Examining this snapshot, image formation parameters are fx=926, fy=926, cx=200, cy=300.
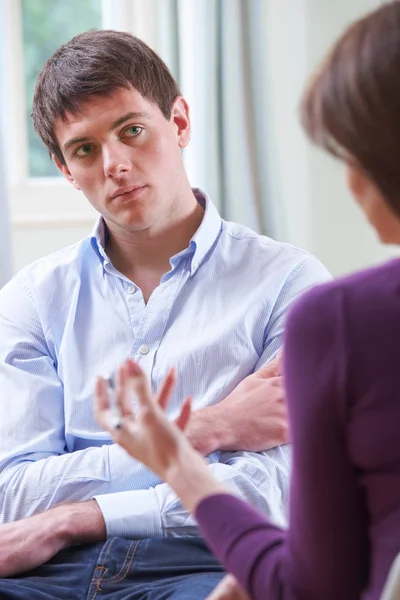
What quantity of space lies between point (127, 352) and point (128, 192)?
30 centimetres

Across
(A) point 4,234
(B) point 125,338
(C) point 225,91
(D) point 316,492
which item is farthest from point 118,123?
(C) point 225,91

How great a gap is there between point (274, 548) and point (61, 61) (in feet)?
3.82

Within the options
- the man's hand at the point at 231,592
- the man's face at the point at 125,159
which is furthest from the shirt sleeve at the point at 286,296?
the man's hand at the point at 231,592

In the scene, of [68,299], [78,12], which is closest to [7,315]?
[68,299]

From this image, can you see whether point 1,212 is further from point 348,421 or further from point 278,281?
point 348,421

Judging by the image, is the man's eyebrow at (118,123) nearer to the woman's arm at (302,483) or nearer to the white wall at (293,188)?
the woman's arm at (302,483)

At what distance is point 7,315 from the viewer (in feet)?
5.89

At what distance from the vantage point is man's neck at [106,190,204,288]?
178cm

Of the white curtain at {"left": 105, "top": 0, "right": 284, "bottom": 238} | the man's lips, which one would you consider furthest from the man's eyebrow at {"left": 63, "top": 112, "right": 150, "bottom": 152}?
the white curtain at {"left": 105, "top": 0, "right": 284, "bottom": 238}

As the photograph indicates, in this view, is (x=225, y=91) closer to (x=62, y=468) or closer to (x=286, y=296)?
(x=286, y=296)

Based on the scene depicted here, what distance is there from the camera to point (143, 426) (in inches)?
35.5

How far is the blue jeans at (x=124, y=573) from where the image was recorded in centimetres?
136

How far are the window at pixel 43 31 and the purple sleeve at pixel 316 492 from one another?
294 cm

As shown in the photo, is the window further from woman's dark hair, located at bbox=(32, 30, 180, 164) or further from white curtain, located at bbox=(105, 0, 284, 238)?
woman's dark hair, located at bbox=(32, 30, 180, 164)
